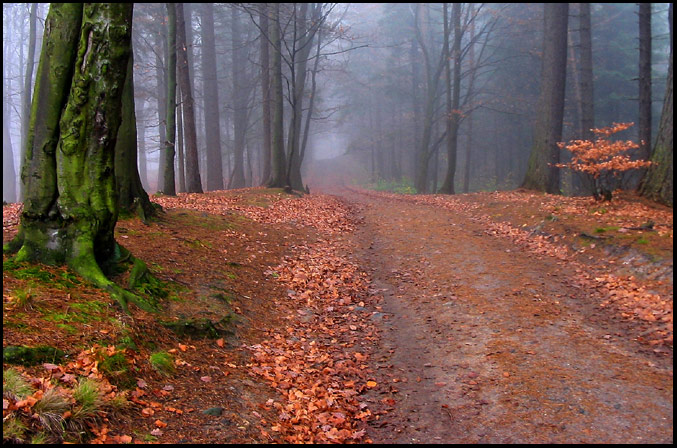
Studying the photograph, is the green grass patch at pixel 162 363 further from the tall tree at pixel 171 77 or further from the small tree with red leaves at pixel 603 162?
the small tree with red leaves at pixel 603 162

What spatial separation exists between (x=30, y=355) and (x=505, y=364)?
4896 millimetres

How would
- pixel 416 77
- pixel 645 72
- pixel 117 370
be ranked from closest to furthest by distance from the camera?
1. pixel 117 370
2. pixel 645 72
3. pixel 416 77

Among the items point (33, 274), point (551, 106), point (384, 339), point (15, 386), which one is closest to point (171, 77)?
point (33, 274)

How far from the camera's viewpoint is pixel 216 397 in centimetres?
476

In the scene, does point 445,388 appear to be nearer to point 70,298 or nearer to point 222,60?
point 70,298

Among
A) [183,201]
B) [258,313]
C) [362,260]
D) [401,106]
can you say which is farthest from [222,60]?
[258,313]

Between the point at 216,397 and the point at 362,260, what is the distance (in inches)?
248

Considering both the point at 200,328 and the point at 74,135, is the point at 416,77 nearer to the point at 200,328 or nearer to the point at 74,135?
the point at 74,135

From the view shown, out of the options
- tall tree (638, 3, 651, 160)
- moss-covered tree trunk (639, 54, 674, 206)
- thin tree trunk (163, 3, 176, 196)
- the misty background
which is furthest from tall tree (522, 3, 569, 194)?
thin tree trunk (163, 3, 176, 196)

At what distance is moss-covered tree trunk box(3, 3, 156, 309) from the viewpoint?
5820 mm

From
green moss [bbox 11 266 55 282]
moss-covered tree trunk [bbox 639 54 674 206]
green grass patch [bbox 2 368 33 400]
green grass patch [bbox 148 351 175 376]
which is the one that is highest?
moss-covered tree trunk [bbox 639 54 674 206]

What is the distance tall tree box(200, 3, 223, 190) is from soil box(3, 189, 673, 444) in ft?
44.4

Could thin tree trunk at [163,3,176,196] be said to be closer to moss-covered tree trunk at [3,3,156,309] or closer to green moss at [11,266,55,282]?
moss-covered tree trunk at [3,3,156,309]

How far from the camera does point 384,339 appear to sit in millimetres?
6887
